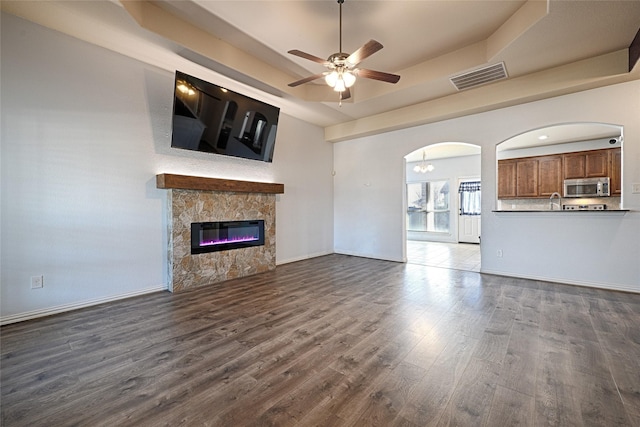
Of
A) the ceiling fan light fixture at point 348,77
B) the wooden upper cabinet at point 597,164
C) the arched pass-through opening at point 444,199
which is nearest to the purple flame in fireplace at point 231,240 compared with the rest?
the ceiling fan light fixture at point 348,77

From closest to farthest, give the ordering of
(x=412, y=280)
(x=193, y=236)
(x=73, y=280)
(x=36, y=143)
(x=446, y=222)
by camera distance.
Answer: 1. (x=36, y=143)
2. (x=73, y=280)
3. (x=193, y=236)
4. (x=412, y=280)
5. (x=446, y=222)

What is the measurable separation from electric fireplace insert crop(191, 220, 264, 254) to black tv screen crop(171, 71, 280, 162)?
119 centimetres

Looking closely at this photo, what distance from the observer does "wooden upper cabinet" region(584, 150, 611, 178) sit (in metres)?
6.21

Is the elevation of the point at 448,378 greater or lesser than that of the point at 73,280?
lesser

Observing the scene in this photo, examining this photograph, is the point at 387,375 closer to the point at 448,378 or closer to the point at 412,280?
the point at 448,378

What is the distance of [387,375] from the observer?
1.86 m

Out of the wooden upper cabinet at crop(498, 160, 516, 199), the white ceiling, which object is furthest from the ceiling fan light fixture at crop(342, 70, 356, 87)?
the wooden upper cabinet at crop(498, 160, 516, 199)

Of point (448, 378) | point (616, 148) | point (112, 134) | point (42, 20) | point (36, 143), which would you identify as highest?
point (42, 20)

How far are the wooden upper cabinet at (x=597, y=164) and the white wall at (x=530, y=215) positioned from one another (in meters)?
3.72

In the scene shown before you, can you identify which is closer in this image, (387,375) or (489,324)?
(387,375)

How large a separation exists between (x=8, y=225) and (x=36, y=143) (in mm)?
907

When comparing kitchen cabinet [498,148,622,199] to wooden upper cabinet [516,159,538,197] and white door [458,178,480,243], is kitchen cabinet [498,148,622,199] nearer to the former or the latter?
wooden upper cabinet [516,159,538,197]

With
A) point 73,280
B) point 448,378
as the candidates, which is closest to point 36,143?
point 73,280

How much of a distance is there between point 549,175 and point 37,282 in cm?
1021
